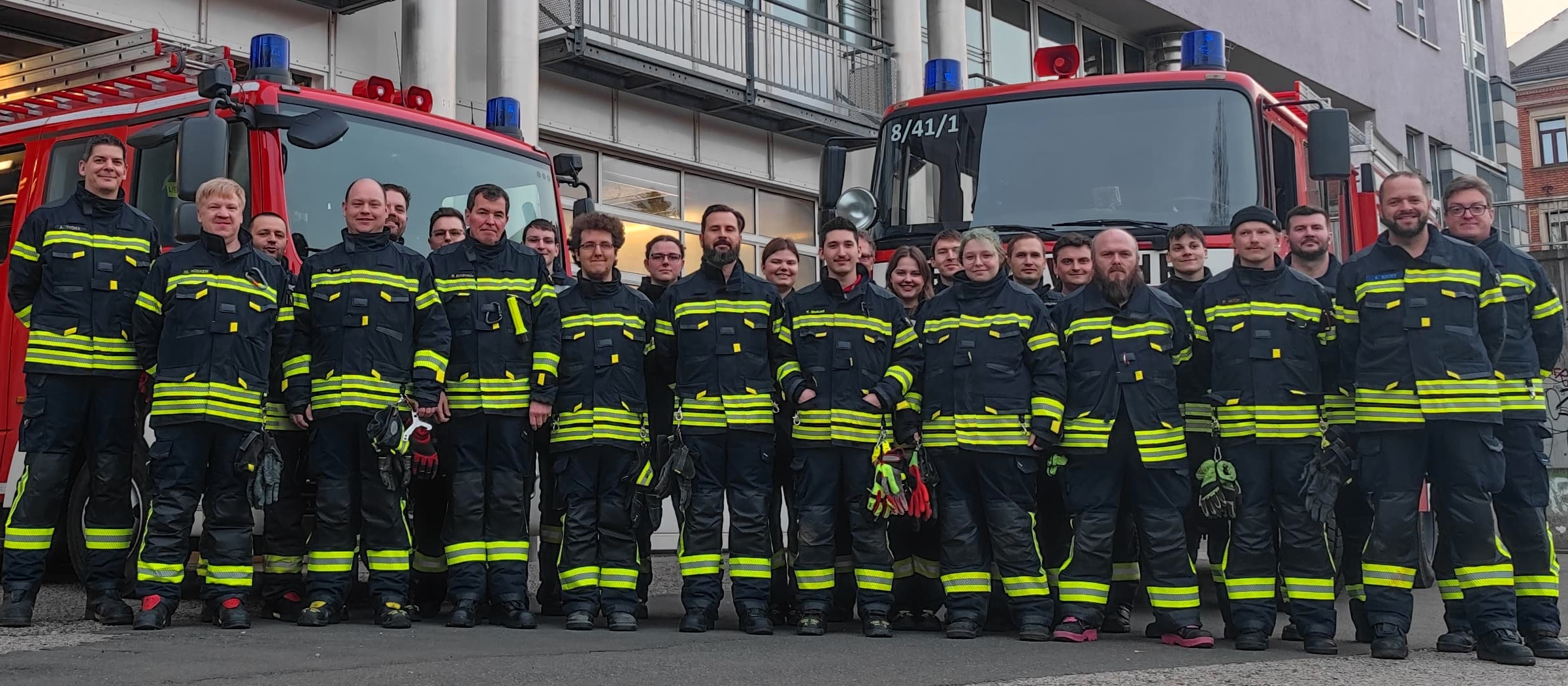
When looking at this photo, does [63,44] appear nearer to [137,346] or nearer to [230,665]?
[137,346]

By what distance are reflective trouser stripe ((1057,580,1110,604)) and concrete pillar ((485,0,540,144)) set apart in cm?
814

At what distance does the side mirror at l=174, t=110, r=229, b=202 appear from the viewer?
6836 mm

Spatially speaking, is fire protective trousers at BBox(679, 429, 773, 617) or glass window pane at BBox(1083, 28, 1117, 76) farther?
glass window pane at BBox(1083, 28, 1117, 76)

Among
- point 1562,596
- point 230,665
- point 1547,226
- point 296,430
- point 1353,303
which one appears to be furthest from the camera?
point 1547,226

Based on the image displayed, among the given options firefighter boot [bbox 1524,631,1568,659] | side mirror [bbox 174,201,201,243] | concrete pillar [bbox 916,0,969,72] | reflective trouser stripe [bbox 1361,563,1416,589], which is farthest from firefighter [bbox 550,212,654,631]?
concrete pillar [bbox 916,0,969,72]

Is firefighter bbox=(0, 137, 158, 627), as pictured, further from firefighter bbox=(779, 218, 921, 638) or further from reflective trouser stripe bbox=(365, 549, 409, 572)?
firefighter bbox=(779, 218, 921, 638)

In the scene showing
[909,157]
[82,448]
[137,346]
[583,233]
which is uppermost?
[909,157]

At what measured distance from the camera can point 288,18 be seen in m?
12.8

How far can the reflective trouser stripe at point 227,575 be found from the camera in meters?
6.21

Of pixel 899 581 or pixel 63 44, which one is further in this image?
pixel 63 44

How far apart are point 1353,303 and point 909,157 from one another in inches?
137

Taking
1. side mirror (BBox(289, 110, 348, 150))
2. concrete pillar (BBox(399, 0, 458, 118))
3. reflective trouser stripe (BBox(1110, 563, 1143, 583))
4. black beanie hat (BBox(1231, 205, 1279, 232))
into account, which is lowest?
reflective trouser stripe (BBox(1110, 563, 1143, 583))

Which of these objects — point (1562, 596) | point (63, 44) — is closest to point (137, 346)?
point (63, 44)

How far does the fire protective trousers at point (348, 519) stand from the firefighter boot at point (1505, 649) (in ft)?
14.5
